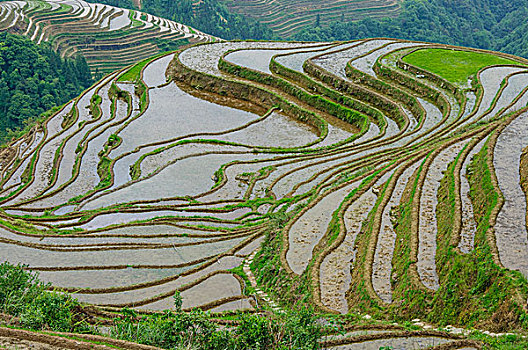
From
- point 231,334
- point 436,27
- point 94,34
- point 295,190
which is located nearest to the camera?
point 231,334

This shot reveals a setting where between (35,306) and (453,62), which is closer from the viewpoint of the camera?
(35,306)

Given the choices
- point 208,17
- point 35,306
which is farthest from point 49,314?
point 208,17

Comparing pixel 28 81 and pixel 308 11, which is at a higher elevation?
pixel 308 11

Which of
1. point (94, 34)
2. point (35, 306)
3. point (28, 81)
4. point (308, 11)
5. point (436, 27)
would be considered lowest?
point (35, 306)

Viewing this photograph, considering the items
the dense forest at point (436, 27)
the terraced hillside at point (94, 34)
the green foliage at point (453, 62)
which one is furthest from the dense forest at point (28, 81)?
the dense forest at point (436, 27)

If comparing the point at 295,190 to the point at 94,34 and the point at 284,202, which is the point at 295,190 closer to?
the point at 284,202

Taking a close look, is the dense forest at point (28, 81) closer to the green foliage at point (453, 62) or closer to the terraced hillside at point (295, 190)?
the terraced hillside at point (295, 190)

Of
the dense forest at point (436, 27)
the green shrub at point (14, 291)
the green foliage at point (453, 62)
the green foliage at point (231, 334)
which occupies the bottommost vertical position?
the green foliage at point (231, 334)
